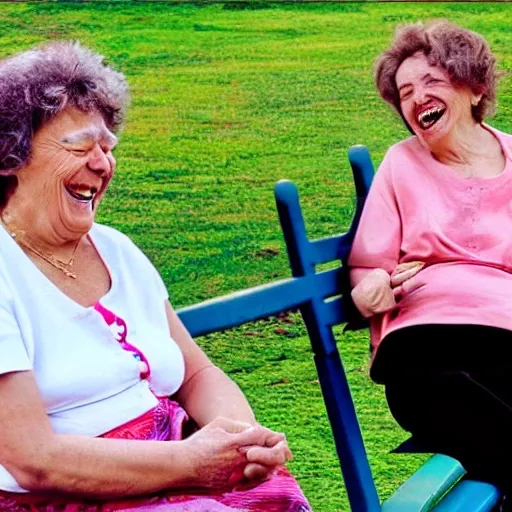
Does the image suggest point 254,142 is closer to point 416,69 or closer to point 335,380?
point 416,69

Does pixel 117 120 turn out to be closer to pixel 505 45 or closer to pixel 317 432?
pixel 317 432

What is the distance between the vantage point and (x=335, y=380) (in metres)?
3.01

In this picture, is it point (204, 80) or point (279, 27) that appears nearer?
point (204, 80)

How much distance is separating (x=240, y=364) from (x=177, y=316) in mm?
2771

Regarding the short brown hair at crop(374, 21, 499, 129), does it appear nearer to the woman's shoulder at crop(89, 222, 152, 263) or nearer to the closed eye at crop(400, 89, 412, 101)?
the closed eye at crop(400, 89, 412, 101)

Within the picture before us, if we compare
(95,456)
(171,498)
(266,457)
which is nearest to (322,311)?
(266,457)

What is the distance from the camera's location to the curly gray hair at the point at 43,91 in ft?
7.89

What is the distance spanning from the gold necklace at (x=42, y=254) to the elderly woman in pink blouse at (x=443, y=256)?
2.65ft

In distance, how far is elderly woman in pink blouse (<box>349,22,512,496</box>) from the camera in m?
3.01

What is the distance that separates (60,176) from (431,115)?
3.71 feet

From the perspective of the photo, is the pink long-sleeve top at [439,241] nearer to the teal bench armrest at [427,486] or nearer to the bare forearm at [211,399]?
the teal bench armrest at [427,486]

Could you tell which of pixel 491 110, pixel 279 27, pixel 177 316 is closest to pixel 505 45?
pixel 279 27

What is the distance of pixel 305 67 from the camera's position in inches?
387

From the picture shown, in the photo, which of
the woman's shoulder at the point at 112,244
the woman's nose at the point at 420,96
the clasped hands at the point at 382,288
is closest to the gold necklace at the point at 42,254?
the woman's shoulder at the point at 112,244
